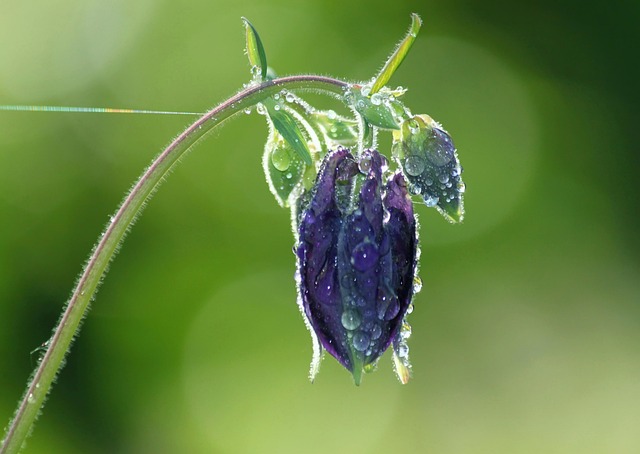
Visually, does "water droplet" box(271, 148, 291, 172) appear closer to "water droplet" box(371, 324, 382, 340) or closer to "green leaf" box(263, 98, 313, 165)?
"green leaf" box(263, 98, 313, 165)

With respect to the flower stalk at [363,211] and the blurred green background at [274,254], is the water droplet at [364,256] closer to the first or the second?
the flower stalk at [363,211]

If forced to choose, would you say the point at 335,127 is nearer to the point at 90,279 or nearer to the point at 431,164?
the point at 431,164

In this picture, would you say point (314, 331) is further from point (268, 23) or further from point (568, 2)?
point (568, 2)

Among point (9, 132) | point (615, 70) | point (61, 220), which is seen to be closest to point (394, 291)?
point (61, 220)

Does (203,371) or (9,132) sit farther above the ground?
(9,132)

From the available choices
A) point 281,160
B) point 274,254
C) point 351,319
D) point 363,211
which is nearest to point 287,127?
point 281,160

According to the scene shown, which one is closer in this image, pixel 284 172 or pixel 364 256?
pixel 364 256

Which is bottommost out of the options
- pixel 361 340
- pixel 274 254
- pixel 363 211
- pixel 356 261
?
pixel 361 340
